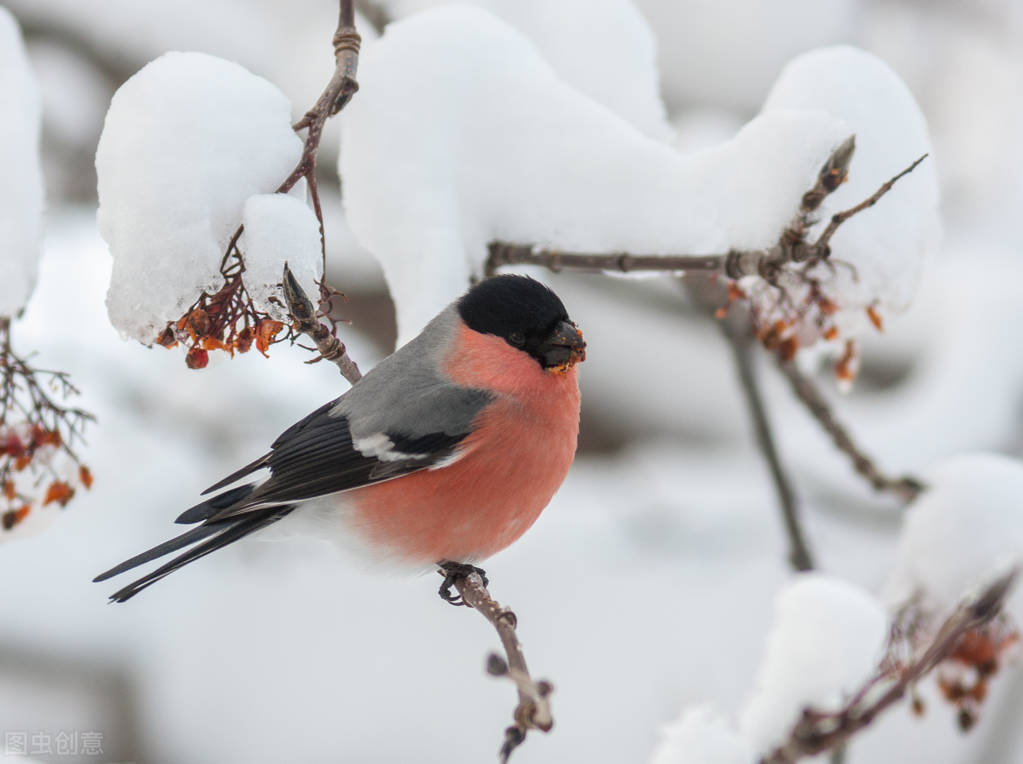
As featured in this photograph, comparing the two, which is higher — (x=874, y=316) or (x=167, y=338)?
(x=167, y=338)

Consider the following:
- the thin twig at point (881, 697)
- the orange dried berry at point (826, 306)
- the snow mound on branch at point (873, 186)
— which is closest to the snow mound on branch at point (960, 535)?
the thin twig at point (881, 697)

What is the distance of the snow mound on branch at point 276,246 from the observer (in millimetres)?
1608

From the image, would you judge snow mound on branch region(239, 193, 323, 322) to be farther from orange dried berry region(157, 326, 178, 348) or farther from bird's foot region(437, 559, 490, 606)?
bird's foot region(437, 559, 490, 606)

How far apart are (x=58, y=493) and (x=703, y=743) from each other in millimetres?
1505

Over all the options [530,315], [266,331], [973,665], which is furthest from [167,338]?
[973,665]

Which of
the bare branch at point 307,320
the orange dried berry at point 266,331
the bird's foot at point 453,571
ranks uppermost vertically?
the orange dried berry at point 266,331

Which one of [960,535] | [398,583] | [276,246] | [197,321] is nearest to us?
Result: [276,246]

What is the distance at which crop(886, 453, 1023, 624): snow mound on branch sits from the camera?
257cm

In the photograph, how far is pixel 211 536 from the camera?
2.20 meters

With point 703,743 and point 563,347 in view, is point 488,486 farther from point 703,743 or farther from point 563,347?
point 703,743

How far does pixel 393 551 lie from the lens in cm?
230

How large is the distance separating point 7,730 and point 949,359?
4940mm

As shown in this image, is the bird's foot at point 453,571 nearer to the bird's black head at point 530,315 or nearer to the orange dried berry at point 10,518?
the bird's black head at point 530,315

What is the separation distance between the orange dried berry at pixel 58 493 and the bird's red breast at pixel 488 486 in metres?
0.62
